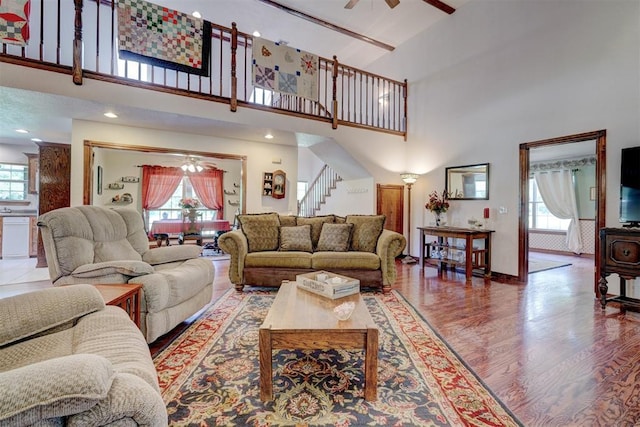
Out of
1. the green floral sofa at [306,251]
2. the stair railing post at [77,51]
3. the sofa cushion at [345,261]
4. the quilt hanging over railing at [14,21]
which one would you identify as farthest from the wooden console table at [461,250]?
the quilt hanging over railing at [14,21]

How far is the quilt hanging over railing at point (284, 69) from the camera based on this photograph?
416cm

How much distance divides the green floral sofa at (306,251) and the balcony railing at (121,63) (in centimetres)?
186

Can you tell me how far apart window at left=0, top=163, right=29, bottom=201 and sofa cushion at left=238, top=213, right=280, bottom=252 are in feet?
19.1

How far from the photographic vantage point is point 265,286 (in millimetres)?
3707

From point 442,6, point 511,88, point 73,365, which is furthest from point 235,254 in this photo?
point 442,6

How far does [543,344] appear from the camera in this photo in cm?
229

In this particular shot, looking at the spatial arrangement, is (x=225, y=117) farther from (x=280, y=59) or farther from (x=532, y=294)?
(x=532, y=294)

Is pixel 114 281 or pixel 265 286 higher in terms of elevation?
pixel 114 281

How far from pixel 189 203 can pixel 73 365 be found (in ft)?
21.2

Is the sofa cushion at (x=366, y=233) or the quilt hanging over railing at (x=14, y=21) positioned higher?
the quilt hanging over railing at (x=14, y=21)

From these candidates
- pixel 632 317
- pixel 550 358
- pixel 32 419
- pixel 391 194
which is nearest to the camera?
pixel 32 419

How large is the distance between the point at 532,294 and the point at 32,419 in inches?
175

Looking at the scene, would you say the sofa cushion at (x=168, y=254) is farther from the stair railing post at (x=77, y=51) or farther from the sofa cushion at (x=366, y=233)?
the stair railing post at (x=77, y=51)

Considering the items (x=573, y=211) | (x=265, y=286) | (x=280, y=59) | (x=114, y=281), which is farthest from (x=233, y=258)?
(x=573, y=211)
